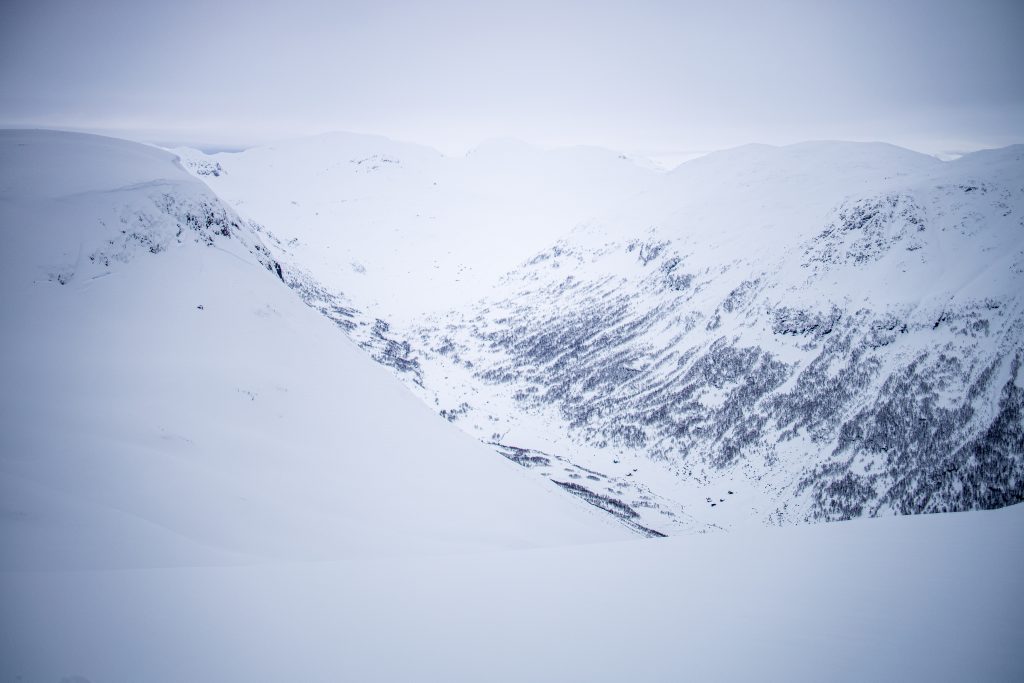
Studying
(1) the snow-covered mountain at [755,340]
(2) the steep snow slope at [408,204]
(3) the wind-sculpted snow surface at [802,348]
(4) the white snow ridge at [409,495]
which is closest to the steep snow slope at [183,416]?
(4) the white snow ridge at [409,495]

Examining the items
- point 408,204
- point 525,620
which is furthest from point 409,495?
point 408,204

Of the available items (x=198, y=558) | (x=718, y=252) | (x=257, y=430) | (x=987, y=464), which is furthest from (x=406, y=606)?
(x=718, y=252)

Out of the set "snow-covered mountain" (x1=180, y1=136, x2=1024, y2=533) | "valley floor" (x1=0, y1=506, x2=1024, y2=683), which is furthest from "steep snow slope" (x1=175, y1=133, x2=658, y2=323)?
"valley floor" (x1=0, y1=506, x2=1024, y2=683)

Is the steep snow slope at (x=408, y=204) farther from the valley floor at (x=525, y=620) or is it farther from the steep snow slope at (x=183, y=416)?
the valley floor at (x=525, y=620)

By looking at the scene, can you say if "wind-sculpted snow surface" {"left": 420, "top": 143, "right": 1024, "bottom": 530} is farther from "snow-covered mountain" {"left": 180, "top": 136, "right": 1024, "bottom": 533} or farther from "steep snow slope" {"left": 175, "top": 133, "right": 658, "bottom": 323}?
"steep snow slope" {"left": 175, "top": 133, "right": 658, "bottom": 323}

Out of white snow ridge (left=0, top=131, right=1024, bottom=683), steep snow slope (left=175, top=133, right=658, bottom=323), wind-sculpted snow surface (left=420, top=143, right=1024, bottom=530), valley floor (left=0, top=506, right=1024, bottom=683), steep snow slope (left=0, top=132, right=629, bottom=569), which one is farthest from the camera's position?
steep snow slope (left=175, top=133, right=658, bottom=323)

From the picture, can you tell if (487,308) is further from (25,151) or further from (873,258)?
(25,151)
